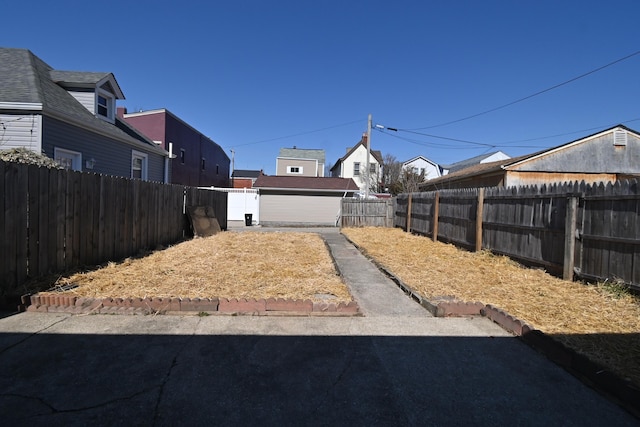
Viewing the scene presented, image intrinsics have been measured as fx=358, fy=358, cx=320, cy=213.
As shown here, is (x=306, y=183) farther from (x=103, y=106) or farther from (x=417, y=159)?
(x=417, y=159)

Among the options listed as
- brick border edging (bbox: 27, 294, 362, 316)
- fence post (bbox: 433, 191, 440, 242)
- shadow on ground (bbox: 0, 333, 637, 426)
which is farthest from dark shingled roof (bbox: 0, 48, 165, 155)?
fence post (bbox: 433, 191, 440, 242)

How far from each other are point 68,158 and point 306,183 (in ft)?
50.1

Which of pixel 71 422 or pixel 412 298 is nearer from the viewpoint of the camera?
pixel 71 422

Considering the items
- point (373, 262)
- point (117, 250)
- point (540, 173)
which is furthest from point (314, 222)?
point (117, 250)

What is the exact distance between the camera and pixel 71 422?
2338mm

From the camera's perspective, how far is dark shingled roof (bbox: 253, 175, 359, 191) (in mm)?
23891

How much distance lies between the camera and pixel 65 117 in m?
10.3

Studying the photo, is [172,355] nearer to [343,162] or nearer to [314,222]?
[314,222]

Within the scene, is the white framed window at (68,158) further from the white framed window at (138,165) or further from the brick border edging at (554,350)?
the brick border edging at (554,350)

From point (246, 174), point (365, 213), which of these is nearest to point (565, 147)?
point (365, 213)

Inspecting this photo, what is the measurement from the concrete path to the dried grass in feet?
2.57

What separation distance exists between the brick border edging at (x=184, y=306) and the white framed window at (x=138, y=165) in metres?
11.5

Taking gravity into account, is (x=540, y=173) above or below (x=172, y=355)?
above

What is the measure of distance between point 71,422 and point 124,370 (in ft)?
2.32
